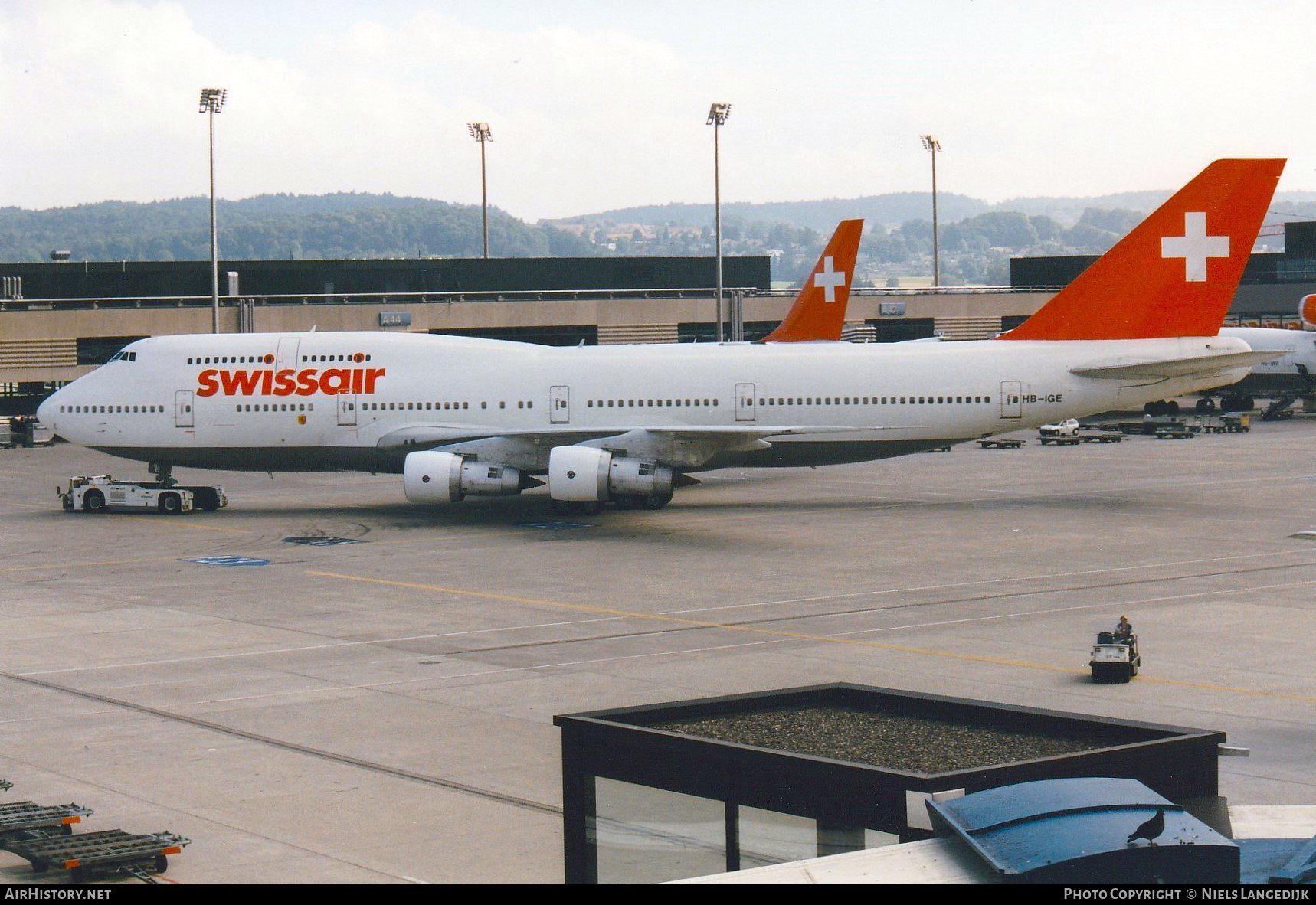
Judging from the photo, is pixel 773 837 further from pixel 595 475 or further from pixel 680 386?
A: pixel 680 386

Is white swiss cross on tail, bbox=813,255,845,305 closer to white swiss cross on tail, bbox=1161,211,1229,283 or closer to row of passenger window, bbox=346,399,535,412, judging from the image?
white swiss cross on tail, bbox=1161,211,1229,283

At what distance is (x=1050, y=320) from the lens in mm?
46344

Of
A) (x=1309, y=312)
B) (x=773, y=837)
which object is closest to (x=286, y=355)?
(x=773, y=837)

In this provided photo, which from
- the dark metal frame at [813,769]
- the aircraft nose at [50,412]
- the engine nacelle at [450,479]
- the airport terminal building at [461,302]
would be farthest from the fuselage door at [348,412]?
the dark metal frame at [813,769]

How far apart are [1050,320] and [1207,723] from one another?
27.4m

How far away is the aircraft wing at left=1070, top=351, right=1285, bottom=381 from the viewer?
44.2m

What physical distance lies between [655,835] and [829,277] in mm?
55070

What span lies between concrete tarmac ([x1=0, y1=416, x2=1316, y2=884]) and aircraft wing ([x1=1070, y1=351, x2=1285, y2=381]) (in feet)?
12.6

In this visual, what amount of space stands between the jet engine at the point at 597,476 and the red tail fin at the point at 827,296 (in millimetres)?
20301

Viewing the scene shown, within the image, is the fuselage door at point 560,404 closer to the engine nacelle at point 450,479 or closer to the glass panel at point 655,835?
the engine nacelle at point 450,479

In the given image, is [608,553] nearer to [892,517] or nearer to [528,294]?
[892,517]

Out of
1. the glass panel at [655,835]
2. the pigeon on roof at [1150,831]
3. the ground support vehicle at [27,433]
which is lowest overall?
the ground support vehicle at [27,433]

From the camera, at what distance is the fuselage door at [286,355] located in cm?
4697

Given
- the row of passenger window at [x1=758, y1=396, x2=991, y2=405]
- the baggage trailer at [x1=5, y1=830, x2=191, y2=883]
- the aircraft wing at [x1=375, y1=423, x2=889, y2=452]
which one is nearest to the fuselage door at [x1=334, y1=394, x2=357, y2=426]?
the aircraft wing at [x1=375, y1=423, x2=889, y2=452]
